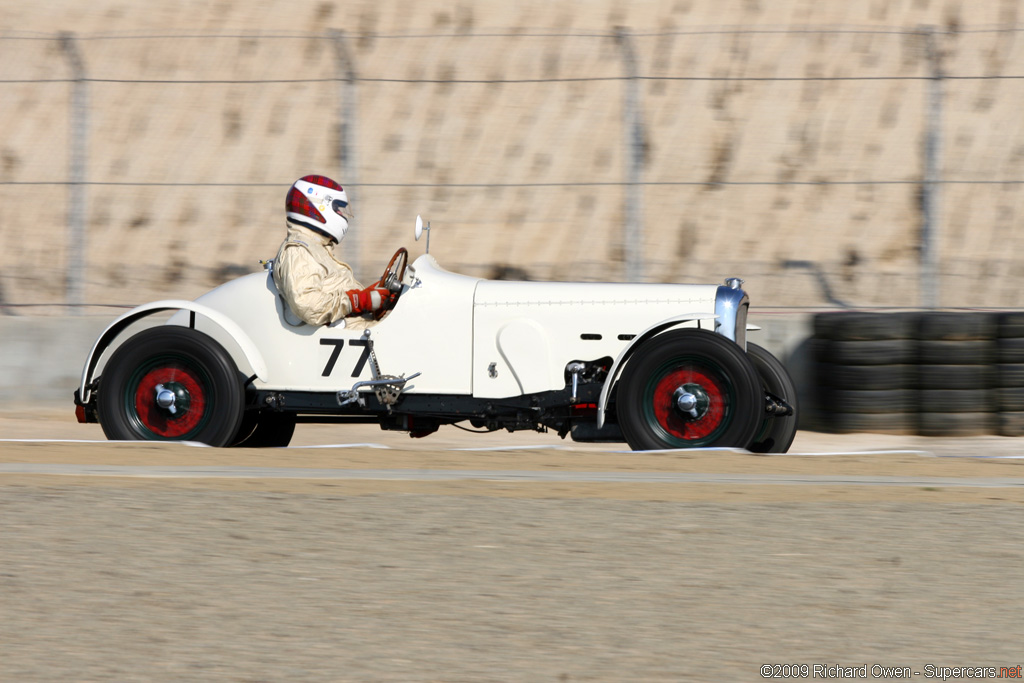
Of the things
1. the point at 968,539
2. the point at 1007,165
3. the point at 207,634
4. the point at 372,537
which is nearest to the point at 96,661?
the point at 207,634

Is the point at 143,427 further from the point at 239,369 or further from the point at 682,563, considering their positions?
the point at 682,563

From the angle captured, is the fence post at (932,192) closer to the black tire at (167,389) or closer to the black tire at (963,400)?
the black tire at (963,400)

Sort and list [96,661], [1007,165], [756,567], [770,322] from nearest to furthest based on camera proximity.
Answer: [96,661], [756,567], [770,322], [1007,165]

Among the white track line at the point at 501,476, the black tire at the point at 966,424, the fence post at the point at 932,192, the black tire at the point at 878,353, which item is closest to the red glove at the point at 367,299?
the white track line at the point at 501,476

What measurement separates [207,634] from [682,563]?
159cm

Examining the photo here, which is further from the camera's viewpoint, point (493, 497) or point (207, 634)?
point (493, 497)

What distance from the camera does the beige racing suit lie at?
7195mm

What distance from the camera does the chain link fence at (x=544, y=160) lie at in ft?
51.1

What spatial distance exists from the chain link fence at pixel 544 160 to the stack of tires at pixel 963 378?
4656mm

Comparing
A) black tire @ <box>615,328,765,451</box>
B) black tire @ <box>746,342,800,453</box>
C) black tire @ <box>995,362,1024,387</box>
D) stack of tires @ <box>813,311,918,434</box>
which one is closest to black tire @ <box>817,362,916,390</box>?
stack of tires @ <box>813,311,918,434</box>

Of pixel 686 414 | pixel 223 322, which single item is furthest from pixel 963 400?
pixel 223 322

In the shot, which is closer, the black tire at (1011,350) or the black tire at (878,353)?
the black tire at (1011,350)

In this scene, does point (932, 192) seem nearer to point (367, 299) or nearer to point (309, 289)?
point (367, 299)

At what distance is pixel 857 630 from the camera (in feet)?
12.6
